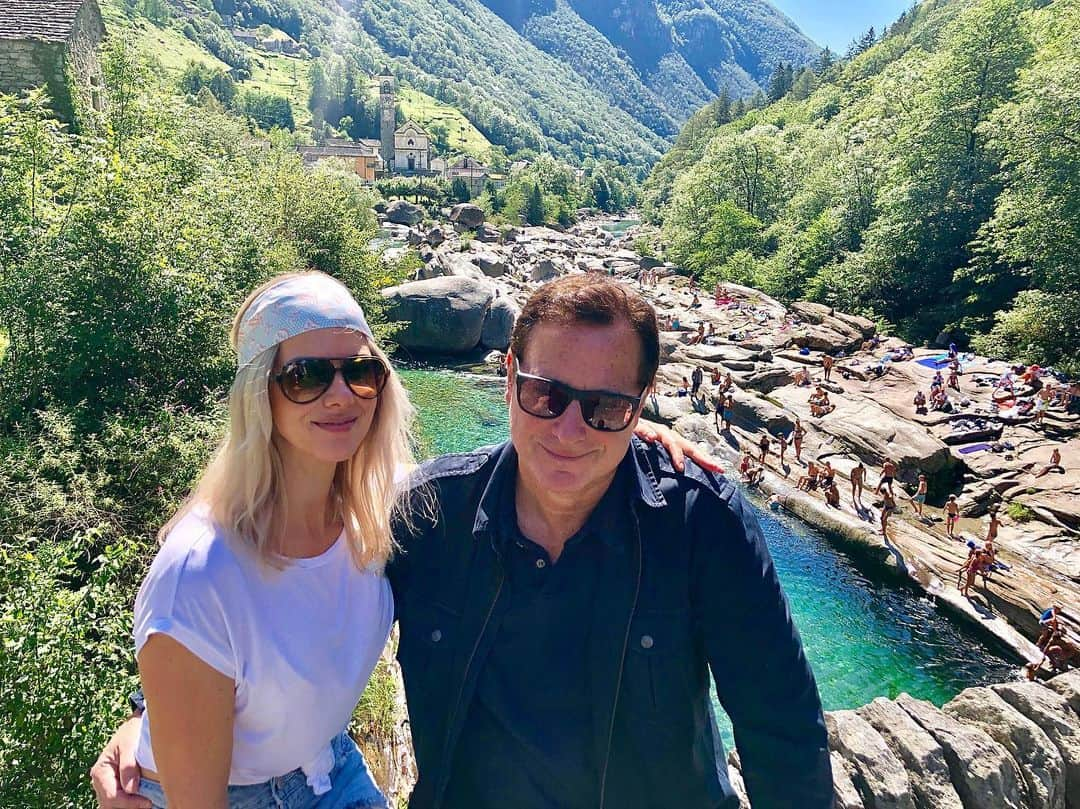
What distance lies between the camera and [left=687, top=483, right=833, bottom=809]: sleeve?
1.96 metres

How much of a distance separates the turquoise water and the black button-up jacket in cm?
853

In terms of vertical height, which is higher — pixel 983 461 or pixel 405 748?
pixel 405 748

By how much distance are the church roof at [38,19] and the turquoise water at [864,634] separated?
22.1 metres

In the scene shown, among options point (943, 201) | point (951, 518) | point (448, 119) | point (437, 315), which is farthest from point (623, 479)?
point (448, 119)

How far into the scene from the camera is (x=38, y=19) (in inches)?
714

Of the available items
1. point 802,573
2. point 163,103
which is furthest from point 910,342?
point 163,103

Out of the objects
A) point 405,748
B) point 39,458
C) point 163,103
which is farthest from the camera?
point 163,103

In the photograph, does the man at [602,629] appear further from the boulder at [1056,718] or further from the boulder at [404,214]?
the boulder at [404,214]

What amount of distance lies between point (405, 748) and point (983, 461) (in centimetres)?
1825

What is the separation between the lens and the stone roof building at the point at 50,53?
17500 mm

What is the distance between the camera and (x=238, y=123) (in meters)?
35.7

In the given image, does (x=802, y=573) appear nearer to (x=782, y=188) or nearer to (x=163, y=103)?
(x=163, y=103)

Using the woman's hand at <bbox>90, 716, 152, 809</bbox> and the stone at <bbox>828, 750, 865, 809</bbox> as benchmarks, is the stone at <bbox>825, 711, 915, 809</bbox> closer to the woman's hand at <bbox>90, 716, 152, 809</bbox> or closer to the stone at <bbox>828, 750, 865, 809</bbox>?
the stone at <bbox>828, 750, 865, 809</bbox>

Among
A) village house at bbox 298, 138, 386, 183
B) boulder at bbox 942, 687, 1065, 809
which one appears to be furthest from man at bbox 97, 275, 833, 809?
village house at bbox 298, 138, 386, 183
